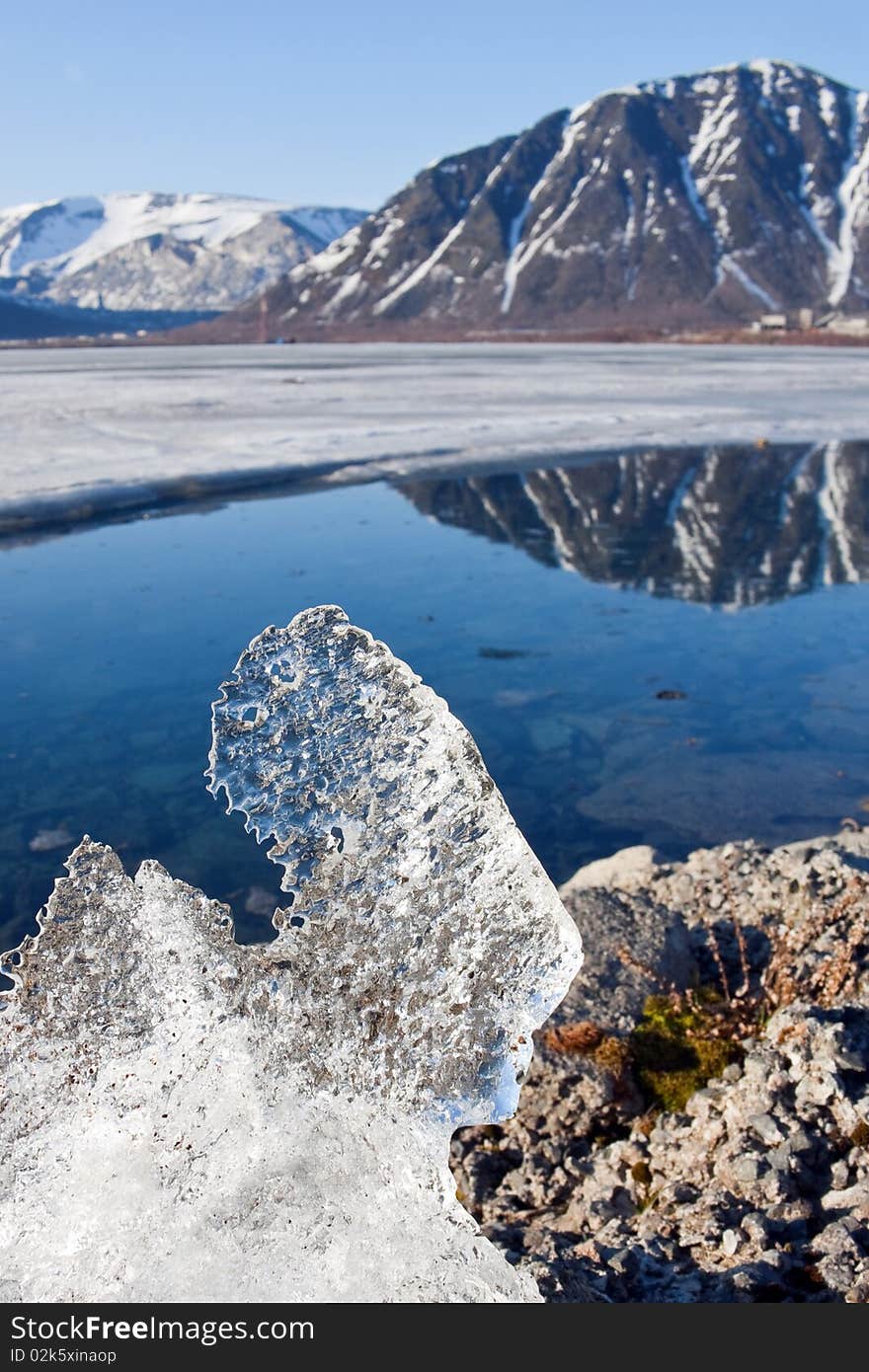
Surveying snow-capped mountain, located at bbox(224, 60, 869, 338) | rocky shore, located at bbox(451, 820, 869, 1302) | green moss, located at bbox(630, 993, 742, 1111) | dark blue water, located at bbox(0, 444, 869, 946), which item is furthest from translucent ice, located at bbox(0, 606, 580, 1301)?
snow-capped mountain, located at bbox(224, 60, 869, 338)

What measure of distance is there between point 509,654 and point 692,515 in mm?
6870

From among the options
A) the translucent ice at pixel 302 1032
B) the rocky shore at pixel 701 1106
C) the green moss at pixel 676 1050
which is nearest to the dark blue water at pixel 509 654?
the rocky shore at pixel 701 1106

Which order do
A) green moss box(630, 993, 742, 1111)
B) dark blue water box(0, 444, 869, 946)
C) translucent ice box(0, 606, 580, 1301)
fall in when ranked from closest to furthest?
translucent ice box(0, 606, 580, 1301) < green moss box(630, 993, 742, 1111) < dark blue water box(0, 444, 869, 946)

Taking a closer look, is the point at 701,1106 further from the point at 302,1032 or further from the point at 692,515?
the point at 692,515

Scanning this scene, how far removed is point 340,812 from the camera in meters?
2.68

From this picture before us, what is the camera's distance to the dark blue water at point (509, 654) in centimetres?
621

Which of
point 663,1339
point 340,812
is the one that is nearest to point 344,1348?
point 663,1339

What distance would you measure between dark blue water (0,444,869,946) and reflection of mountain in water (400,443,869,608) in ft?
0.22

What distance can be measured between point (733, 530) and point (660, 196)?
206 meters

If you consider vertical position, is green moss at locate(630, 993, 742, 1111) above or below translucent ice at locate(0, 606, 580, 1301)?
below

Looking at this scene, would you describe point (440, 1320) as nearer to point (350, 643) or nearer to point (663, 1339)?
point (663, 1339)

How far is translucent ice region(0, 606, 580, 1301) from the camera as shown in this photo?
87.3 inches

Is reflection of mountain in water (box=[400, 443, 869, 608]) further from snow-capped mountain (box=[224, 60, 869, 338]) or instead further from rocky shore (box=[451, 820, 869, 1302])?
snow-capped mountain (box=[224, 60, 869, 338])

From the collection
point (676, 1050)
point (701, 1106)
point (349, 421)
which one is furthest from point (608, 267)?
point (701, 1106)
